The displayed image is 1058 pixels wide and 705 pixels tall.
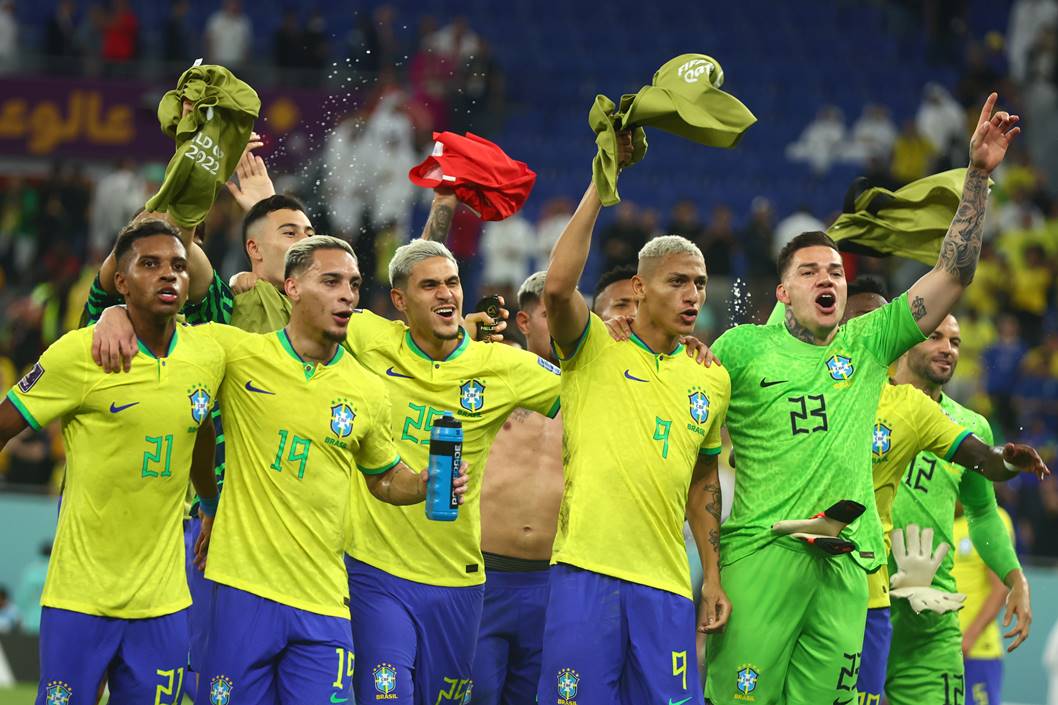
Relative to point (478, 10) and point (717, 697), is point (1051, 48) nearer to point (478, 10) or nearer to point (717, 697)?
point (478, 10)

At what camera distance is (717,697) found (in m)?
8.20

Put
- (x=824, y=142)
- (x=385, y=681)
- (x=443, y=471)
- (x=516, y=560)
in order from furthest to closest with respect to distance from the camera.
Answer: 1. (x=824, y=142)
2. (x=516, y=560)
3. (x=385, y=681)
4. (x=443, y=471)

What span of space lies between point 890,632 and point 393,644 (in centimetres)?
292

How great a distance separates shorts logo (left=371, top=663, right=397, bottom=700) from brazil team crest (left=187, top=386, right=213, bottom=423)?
5.21 ft

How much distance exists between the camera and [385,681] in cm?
800

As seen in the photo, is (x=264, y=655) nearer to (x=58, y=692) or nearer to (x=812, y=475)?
(x=58, y=692)

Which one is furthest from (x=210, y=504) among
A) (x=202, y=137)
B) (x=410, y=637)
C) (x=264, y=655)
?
(x=202, y=137)

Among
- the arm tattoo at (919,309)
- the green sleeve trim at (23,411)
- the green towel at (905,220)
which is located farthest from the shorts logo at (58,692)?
the green towel at (905,220)

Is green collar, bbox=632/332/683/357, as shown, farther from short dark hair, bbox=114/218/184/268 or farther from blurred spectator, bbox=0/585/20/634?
blurred spectator, bbox=0/585/20/634

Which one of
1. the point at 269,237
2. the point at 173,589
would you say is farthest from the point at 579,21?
the point at 173,589

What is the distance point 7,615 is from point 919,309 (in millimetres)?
10596

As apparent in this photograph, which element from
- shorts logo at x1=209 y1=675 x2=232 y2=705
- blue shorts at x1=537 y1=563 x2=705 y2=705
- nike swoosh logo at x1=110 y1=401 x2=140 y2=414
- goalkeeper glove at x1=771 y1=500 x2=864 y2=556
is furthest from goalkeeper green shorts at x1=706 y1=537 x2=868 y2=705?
nike swoosh logo at x1=110 y1=401 x2=140 y2=414

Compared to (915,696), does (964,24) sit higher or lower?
higher

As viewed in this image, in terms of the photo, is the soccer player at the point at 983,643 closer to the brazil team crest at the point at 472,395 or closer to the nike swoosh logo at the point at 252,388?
the brazil team crest at the point at 472,395
